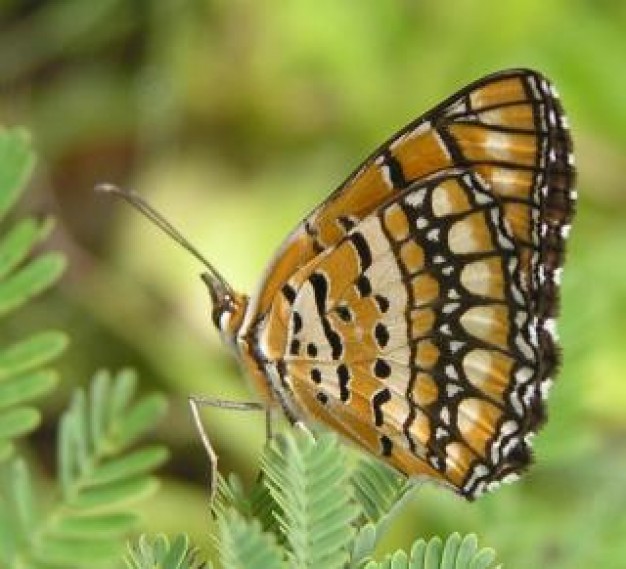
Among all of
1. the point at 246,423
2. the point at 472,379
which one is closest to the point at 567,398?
the point at 472,379

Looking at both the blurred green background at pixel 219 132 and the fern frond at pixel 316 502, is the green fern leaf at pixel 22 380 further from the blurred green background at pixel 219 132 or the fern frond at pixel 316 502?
the blurred green background at pixel 219 132

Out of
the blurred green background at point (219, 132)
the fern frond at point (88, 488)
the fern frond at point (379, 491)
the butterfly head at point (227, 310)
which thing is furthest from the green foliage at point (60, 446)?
the blurred green background at point (219, 132)

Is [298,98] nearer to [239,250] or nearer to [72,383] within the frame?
[239,250]

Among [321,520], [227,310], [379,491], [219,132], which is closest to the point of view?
[321,520]

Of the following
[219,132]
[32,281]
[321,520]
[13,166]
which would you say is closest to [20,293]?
[32,281]

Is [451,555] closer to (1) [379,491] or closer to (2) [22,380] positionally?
(1) [379,491]

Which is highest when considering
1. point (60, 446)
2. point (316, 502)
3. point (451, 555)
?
point (60, 446)
